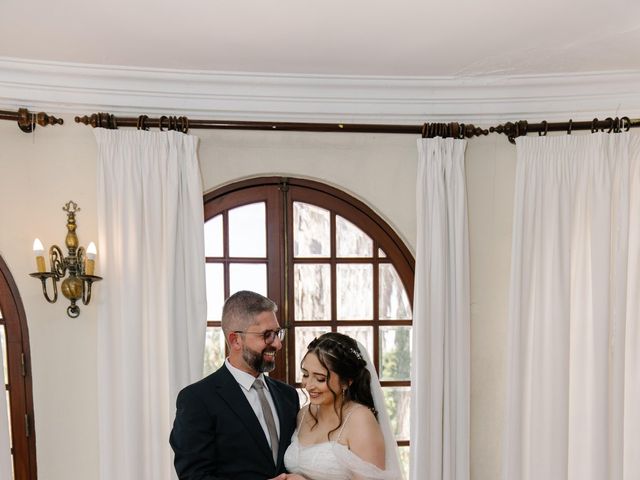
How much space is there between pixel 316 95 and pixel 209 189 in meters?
0.81

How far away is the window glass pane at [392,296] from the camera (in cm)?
395

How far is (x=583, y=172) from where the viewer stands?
3674 millimetres

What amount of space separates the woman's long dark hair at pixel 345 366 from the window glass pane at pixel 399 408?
3.68 ft

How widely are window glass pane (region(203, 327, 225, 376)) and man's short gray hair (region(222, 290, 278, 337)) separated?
3.48ft

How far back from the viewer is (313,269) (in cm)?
391

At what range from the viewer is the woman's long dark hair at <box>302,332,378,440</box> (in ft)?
9.09

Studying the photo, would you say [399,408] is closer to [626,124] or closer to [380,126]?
[380,126]

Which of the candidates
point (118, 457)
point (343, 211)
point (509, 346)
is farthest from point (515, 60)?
point (118, 457)

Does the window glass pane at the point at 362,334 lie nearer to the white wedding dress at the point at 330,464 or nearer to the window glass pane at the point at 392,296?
the window glass pane at the point at 392,296

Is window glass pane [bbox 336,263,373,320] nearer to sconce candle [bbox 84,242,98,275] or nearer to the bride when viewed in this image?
the bride

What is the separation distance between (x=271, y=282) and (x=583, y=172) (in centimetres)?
187

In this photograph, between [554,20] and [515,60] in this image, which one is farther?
[515,60]

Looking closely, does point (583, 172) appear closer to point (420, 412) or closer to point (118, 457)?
point (420, 412)

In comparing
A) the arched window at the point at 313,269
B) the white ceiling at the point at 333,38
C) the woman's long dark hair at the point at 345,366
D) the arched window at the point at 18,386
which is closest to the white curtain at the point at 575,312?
the white ceiling at the point at 333,38
